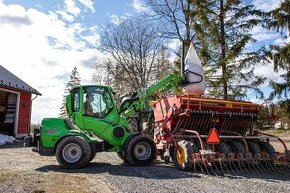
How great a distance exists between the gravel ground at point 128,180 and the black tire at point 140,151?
352 mm

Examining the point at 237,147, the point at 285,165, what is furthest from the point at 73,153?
the point at 285,165

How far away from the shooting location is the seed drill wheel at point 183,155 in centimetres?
1054

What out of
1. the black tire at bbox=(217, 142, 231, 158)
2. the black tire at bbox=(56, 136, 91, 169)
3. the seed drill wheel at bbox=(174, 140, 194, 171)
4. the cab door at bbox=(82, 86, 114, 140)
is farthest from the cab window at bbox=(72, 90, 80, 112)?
the black tire at bbox=(217, 142, 231, 158)

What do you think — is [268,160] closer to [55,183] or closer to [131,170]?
[131,170]

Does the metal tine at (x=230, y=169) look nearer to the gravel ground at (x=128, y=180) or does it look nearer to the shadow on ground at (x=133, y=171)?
the gravel ground at (x=128, y=180)

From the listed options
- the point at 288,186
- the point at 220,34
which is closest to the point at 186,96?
the point at 288,186

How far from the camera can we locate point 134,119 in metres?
14.3

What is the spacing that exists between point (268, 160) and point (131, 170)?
3.86 m

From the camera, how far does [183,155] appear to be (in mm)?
10898

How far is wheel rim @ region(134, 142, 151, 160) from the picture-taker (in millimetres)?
11805

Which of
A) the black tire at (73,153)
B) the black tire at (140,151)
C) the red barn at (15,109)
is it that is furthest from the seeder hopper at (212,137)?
the red barn at (15,109)

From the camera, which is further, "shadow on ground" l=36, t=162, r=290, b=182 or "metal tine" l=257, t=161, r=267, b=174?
"metal tine" l=257, t=161, r=267, b=174

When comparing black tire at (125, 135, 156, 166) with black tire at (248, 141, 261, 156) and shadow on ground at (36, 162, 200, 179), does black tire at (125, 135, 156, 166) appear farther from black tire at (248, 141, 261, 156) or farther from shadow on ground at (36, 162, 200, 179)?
black tire at (248, 141, 261, 156)

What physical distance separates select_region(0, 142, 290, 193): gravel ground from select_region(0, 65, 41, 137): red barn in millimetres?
13793
